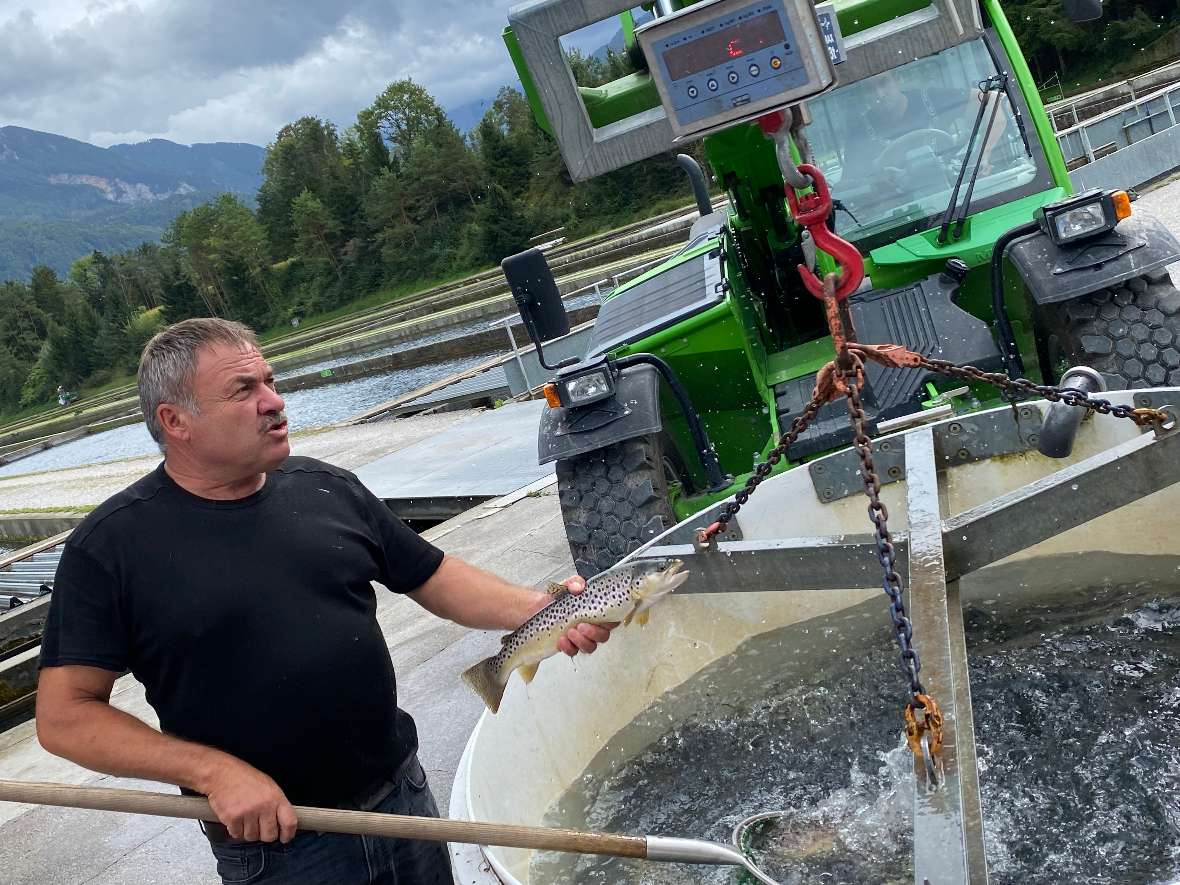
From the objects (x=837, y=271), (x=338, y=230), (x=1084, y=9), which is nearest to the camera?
(x=1084, y=9)

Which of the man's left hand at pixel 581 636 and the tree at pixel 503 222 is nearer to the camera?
the man's left hand at pixel 581 636

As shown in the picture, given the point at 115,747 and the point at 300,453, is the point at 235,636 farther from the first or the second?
the point at 300,453

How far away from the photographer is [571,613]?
2.66m

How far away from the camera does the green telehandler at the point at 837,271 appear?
10.9 feet

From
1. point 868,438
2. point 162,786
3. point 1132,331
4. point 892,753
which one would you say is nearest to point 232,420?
point 868,438

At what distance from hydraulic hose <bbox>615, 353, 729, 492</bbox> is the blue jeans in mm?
2406

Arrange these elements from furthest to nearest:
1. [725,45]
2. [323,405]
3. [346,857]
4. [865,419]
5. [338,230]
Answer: [338,230] → [323,405] → [725,45] → [865,419] → [346,857]

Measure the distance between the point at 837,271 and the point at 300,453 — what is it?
1094cm

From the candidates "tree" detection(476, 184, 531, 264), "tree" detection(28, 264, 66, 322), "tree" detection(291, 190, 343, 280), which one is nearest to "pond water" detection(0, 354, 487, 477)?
"tree" detection(476, 184, 531, 264)

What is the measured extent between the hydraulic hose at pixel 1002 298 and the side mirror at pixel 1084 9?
0.84 meters

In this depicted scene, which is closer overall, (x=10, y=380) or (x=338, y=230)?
(x=338, y=230)

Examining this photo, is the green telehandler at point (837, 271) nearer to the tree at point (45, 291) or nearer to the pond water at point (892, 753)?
the pond water at point (892, 753)

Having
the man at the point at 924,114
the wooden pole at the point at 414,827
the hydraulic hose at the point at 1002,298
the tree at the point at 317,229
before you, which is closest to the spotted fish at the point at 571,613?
the wooden pole at the point at 414,827

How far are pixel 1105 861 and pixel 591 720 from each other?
4.68 feet
